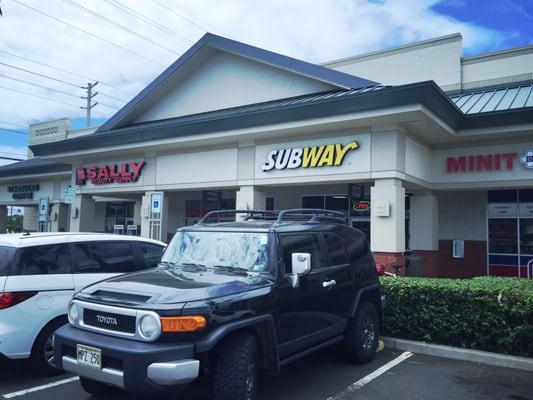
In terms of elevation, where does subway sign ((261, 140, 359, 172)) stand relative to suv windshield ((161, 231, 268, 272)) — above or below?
above

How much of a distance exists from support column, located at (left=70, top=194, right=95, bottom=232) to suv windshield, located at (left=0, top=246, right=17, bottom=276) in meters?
13.4

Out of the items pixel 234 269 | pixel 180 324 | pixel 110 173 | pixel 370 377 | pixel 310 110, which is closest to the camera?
pixel 180 324

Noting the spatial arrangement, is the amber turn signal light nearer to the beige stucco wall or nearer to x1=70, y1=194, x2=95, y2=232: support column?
the beige stucco wall

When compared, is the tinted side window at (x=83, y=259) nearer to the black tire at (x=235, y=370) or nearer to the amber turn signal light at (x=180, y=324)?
the amber turn signal light at (x=180, y=324)

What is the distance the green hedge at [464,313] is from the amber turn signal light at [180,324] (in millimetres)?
4464

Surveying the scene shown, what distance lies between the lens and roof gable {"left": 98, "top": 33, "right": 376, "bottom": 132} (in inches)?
596

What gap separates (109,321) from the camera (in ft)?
14.9

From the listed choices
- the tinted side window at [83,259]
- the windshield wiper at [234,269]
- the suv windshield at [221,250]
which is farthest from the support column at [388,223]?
the tinted side window at [83,259]

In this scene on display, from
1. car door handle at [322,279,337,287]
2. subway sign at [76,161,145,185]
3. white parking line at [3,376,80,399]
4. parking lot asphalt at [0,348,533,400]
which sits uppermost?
subway sign at [76,161,145,185]

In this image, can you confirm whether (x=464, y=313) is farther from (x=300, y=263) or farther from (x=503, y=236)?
(x=503, y=236)

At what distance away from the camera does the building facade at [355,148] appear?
11891mm

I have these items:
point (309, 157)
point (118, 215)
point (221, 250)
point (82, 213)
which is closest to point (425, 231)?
point (309, 157)

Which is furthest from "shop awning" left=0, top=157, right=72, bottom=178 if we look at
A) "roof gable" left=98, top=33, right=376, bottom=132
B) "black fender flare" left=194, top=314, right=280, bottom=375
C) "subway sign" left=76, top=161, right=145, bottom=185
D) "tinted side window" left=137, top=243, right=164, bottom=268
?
"black fender flare" left=194, top=314, right=280, bottom=375

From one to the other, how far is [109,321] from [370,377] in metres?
3.35
